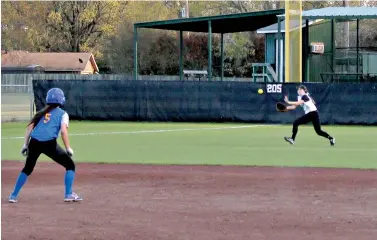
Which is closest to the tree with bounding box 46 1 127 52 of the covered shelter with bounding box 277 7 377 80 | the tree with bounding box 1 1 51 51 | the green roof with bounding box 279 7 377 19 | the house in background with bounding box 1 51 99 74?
the tree with bounding box 1 1 51 51

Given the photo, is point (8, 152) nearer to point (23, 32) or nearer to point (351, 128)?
point (351, 128)

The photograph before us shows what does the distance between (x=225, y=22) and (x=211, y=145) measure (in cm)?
1879

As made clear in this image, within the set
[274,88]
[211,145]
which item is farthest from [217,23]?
[211,145]

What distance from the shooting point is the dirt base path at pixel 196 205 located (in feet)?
31.6

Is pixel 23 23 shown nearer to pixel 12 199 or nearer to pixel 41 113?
pixel 12 199

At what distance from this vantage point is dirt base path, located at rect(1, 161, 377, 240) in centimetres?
962

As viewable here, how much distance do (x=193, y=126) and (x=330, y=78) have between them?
9.41 m

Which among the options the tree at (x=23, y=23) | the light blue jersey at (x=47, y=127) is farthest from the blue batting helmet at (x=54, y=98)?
the tree at (x=23, y=23)

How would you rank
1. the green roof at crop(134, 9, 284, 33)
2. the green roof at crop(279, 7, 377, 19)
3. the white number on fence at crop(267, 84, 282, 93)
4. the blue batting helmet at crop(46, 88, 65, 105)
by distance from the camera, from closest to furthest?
the blue batting helmet at crop(46, 88, 65, 105), the white number on fence at crop(267, 84, 282, 93), the green roof at crop(279, 7, 377, 19), the green roof at crop(134, 9, 284, 33)

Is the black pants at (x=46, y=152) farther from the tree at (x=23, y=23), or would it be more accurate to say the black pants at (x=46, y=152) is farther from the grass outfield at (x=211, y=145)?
the tree at (x=23, y=23)

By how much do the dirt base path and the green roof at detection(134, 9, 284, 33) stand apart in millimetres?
22014

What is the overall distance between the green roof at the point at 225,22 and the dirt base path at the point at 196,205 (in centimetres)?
2201

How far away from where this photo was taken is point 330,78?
38875 millimetres

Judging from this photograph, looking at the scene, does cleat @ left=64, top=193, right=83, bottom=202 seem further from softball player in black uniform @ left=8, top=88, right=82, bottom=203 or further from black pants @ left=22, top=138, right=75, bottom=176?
softball player in black uniform @ left=8, top=88, right=82, bottom=203
